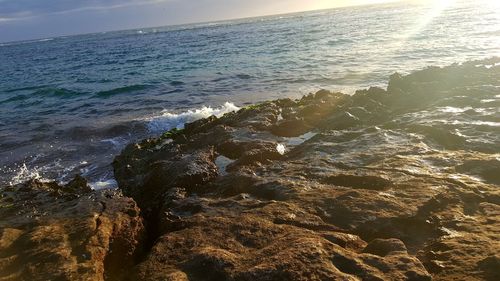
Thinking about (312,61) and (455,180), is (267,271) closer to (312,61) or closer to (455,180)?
(455,180)

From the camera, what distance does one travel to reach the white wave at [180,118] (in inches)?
567

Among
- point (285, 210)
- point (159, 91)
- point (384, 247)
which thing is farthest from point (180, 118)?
point (384, 247)

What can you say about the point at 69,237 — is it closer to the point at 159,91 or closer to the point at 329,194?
the point at 329,194

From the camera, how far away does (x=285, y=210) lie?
514cm

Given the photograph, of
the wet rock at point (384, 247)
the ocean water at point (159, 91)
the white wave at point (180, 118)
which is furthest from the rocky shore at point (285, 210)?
the white wave at point (180, 118)

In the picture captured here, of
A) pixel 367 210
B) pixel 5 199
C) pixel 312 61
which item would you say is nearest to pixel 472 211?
pixel 367 210

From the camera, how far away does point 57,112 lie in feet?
64.2

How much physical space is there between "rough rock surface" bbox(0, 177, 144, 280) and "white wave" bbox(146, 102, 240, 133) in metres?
8.28

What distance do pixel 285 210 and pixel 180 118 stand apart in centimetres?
1054

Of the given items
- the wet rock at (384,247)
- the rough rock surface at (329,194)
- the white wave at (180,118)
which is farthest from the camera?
the white wave at (180,118)

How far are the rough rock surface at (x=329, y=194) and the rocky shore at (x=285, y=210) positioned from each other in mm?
22

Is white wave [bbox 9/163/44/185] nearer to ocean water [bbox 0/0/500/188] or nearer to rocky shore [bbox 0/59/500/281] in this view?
ocean water [bbox 0/0/500/188]

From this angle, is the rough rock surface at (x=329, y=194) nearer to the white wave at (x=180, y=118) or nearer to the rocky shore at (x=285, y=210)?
the rocky shore at (x=285, y=210)

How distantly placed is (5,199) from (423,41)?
3173 centimetres
